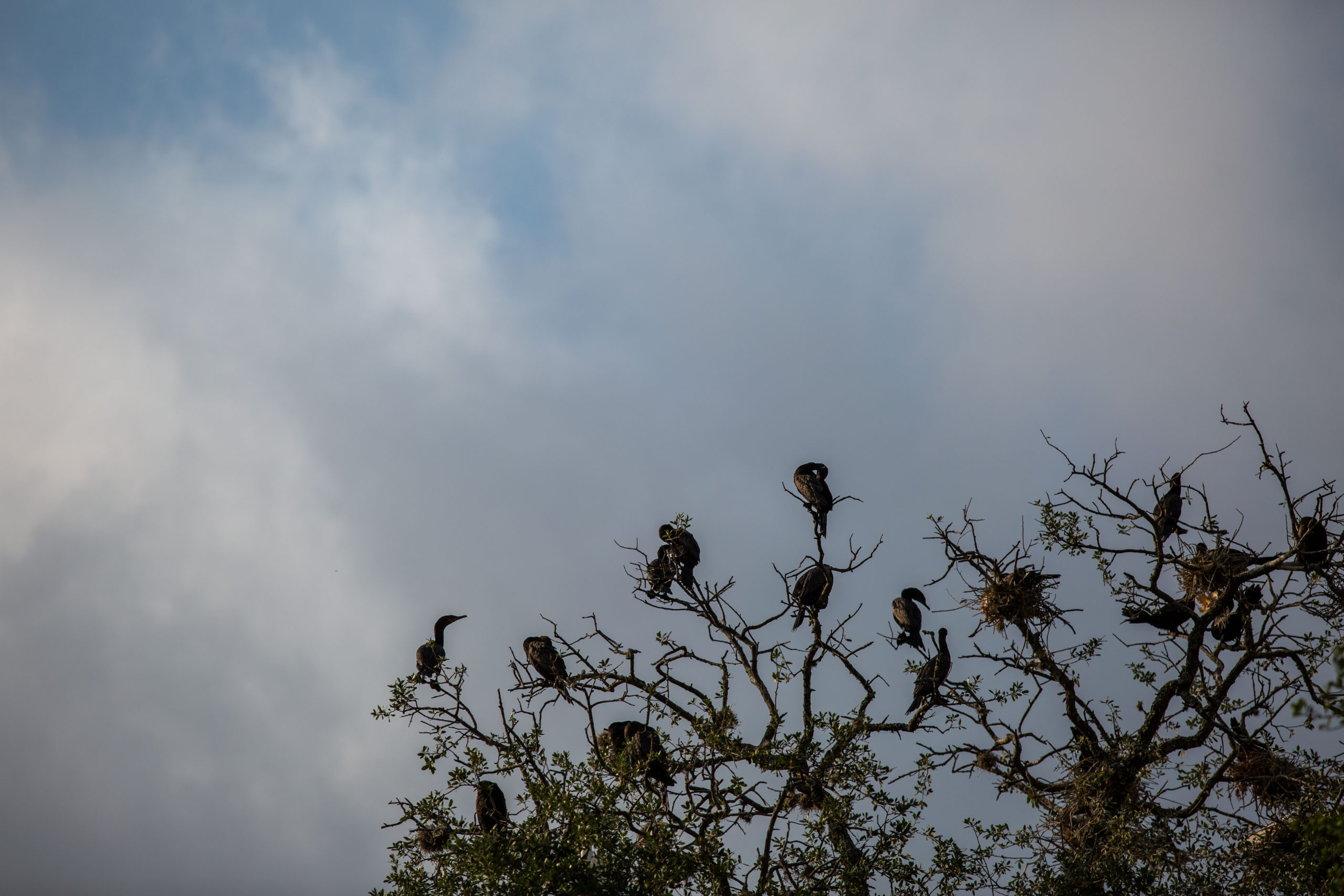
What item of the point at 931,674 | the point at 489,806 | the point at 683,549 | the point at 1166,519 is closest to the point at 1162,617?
the point at 1166,519

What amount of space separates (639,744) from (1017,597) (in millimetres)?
3697

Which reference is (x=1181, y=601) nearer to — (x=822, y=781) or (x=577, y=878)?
(x=822, y=781)

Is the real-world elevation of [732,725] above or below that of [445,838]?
above

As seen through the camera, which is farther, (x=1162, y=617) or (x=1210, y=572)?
(x=1162, y=617)

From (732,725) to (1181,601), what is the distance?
4.20 metres

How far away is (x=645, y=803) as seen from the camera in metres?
6.33

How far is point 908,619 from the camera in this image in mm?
9273

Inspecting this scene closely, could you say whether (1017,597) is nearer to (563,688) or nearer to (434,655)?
(563,688)

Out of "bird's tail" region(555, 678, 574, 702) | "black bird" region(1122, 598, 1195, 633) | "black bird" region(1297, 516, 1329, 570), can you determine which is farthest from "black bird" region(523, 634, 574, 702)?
"black bird" region(1297, 516, 1329, 570)

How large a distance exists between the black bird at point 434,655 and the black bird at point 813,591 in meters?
3.33

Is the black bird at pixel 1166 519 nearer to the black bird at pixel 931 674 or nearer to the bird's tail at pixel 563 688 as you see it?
the black bird at pixel 931 674

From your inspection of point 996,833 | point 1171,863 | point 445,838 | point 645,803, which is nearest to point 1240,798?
point 1171,863

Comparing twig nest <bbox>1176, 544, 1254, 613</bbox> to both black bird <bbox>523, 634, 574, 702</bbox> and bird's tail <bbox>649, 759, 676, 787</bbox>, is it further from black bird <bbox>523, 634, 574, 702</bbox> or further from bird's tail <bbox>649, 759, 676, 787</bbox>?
black bird <bbox>523, 634, 574, 702</bbox>

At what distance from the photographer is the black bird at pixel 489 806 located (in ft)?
25.1
